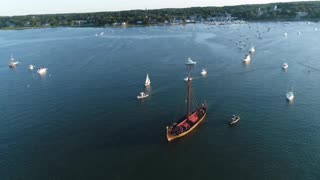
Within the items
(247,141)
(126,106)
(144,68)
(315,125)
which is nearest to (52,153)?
(126,106)

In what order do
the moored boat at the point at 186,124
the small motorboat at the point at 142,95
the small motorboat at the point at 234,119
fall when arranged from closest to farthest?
the moored boat at the point at 186,124 < the small motorboat at the point at 234,119 < the small motorboat at the point at 142,95

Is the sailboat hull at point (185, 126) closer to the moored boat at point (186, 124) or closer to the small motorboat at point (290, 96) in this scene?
the moored boat at point (186, 124)

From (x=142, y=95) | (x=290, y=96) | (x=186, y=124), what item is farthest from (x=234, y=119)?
(x=142, y=95)

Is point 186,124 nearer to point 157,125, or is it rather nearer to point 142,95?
point 157,125

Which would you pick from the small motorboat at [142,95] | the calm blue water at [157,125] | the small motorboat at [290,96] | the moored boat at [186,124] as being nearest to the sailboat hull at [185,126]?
the moored boat at [186,124]

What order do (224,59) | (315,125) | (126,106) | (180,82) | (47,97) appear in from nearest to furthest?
(315,125) → (126,106) → (47,97) → (180,82) → (224,59)

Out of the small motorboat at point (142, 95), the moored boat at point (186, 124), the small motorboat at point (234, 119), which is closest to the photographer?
the moored boat at point (186, 124)

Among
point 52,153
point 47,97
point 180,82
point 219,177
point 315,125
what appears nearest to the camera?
point 219,177

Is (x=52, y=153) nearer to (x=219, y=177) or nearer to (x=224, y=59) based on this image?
(x=219, y=177)
